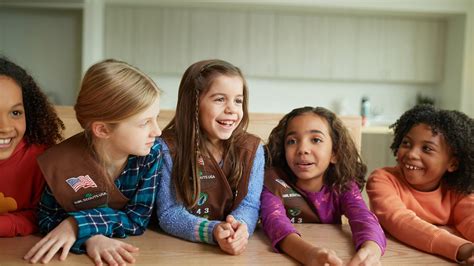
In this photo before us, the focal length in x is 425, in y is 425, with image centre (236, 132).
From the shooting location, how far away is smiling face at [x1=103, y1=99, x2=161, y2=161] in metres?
1.12

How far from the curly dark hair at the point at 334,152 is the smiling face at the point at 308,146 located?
31 millimetres

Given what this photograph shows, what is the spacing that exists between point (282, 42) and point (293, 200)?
4236mm

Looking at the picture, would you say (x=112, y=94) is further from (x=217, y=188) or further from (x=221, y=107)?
(x=217, y=188)

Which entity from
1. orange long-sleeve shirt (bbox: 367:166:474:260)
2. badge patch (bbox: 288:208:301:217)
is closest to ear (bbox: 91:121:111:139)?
badge patch (bbox: 288:208:301:217)

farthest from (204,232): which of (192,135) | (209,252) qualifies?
(192,135)

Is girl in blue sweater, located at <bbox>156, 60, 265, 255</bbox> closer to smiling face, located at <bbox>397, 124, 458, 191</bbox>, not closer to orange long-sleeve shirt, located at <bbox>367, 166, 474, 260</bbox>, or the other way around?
orange long-sleeve shirt, located at <bbox>367, 166, 474, 260</bbox>

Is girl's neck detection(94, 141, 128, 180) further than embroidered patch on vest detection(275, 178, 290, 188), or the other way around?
embroidered patch on vest detection(275, 178, 290, 188)

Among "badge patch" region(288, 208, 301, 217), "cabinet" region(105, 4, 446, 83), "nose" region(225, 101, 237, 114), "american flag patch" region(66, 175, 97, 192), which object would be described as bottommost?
"badge patch" region(288, 208, 301, 217)

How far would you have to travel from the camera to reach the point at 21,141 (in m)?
1.25

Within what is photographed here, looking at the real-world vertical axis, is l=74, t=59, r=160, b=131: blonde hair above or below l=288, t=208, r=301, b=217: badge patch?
above

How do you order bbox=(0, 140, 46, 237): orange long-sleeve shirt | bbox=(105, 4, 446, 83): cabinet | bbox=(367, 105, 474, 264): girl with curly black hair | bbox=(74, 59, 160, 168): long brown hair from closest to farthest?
bbox=(74, 59, 160, 168): long brown hair
bbox=(0, 140, 46, 237): orange long-sleeve shirt
bbox=(367, 105, 474, 264): girl with curly black hair
bbox=(105, 4, 446, 83): cabinet

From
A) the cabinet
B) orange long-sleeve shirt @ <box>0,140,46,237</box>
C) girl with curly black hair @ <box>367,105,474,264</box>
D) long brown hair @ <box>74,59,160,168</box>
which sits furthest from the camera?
the cabinet

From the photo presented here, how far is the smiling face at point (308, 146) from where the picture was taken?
1.38 meters

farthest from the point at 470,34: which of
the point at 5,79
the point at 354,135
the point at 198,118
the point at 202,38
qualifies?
the point at 5,79
